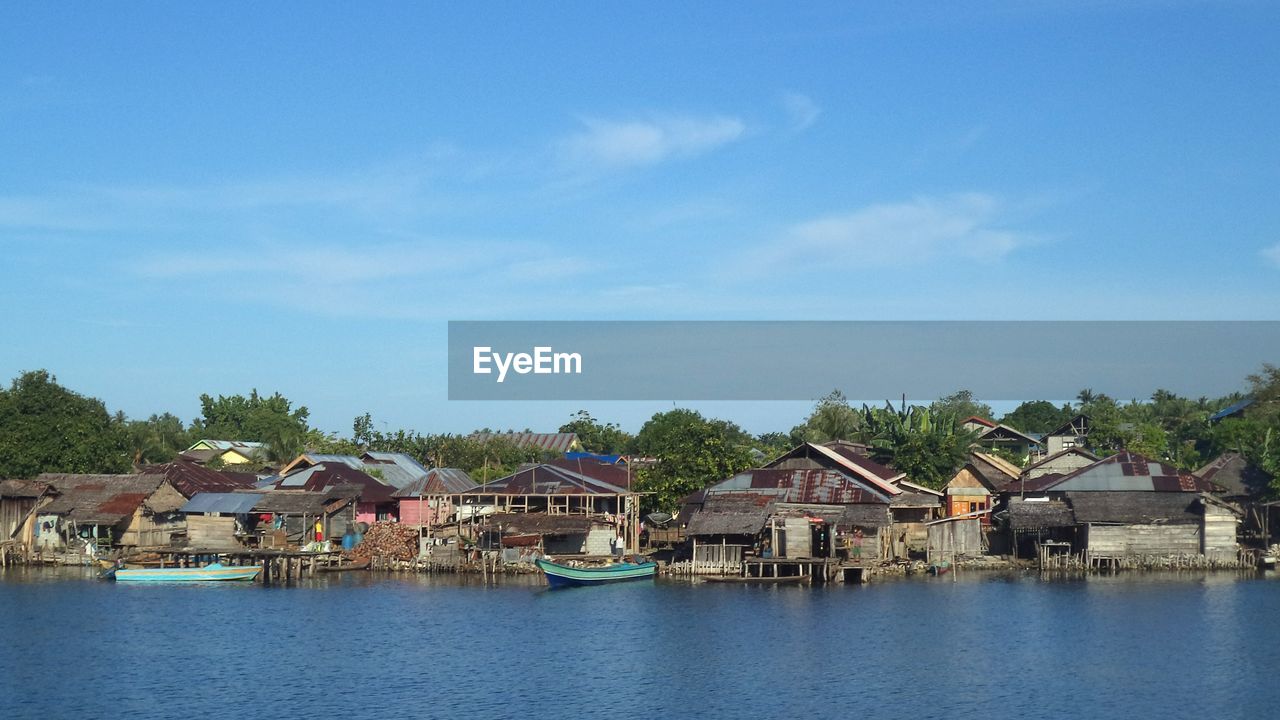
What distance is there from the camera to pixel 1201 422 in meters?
92.4

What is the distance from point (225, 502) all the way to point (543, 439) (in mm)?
56547

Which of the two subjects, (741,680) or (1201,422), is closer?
(741,680)

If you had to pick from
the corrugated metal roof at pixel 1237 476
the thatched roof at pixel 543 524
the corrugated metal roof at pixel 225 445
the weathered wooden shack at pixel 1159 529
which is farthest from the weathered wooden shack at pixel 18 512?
the corrugated metal roof at pixel 1237 476

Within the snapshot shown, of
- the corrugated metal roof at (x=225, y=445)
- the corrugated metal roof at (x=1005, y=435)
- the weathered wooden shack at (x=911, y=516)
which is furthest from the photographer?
the corrugated metal roof at (x=225, y=445)

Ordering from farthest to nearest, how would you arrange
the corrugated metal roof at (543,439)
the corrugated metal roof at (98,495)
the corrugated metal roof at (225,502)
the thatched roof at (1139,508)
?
the corrugated metal roof at (543,439), the corrugated metal roof at (225,502), the corrugated metal roof at (98,495), the thatched roof at (1139,508)

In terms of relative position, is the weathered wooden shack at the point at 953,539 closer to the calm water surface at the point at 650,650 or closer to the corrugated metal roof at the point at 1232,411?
the calm water surface at the point at 650,650

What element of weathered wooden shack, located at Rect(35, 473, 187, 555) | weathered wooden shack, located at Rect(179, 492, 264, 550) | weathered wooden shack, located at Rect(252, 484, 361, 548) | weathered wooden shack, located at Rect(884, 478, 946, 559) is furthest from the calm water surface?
weathered wooden shack, located at Rect(35, 473, 187, 555)

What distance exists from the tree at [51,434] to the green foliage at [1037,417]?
78727 mm

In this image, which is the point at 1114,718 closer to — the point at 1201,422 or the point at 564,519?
the point at 564,519

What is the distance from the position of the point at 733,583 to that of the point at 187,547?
27.4 m

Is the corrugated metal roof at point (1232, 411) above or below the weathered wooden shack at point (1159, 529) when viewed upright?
above

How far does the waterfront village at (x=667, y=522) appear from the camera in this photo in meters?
59.4

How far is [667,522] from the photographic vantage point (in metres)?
65.3

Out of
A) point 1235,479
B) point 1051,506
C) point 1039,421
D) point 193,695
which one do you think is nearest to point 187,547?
point 193,695
